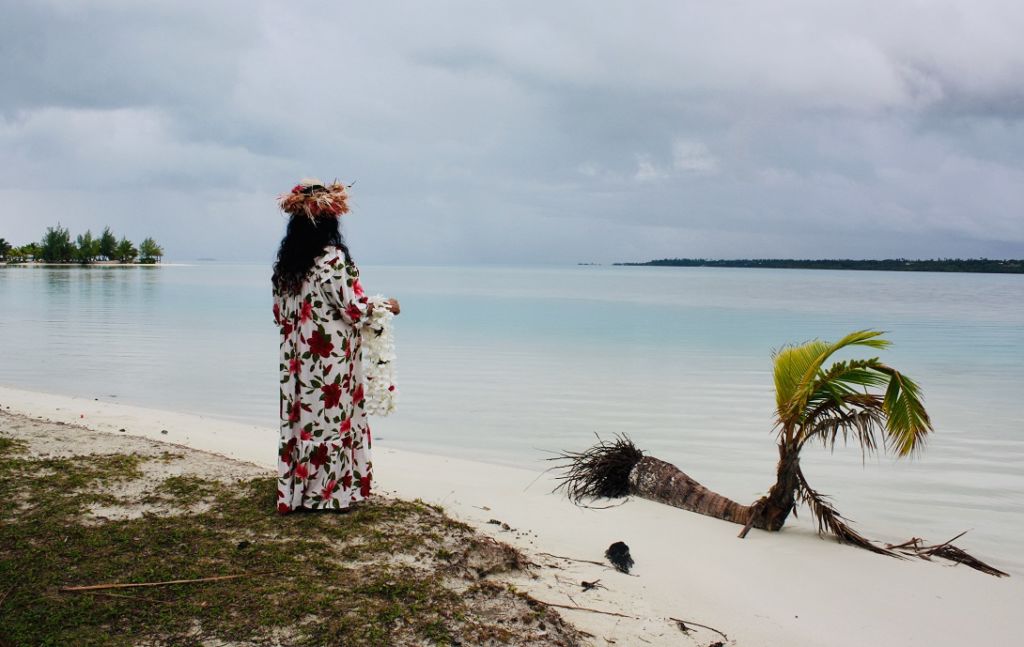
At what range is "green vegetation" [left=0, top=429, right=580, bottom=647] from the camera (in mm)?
3625

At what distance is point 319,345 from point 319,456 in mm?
768

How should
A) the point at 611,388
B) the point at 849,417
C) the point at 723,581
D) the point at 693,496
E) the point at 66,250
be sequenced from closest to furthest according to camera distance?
the point at 723,581 → the point at 849,417 → the point at 693,496 → the point at 611,388 → the point at 66,250

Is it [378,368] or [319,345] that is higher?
[319,345]

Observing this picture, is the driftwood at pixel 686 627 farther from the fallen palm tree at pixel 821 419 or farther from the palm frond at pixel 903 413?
the palm frond at pixel 903 413

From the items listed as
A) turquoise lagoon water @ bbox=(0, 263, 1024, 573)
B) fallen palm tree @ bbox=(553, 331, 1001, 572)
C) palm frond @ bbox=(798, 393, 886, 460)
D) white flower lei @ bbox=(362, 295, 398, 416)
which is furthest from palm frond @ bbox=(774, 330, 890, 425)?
white flower lei @ bbox=(362, 295, 398, 416)

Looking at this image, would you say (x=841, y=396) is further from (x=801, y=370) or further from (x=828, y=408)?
(x=801, y=370)

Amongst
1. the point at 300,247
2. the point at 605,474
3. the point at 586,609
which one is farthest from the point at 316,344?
the point at 605,474

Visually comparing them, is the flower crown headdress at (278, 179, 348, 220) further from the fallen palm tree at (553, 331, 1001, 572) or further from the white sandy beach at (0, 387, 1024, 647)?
the fallen palm tree at (553, 331, 1001, 572)

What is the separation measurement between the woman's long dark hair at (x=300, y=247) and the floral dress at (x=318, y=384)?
0.05m

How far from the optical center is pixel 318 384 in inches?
207

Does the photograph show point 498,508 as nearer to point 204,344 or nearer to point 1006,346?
point 204,344

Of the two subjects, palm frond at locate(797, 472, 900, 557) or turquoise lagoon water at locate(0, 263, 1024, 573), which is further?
turquoise lagoon water at locate(0, 263, 1024, 573)

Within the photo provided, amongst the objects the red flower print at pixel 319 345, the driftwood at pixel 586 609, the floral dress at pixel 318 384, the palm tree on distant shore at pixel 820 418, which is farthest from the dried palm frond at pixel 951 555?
the red flower print at pixel 319 345

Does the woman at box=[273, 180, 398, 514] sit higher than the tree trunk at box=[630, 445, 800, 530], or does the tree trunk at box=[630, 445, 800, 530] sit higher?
the woman at box=[273, 180, 398, 514]
